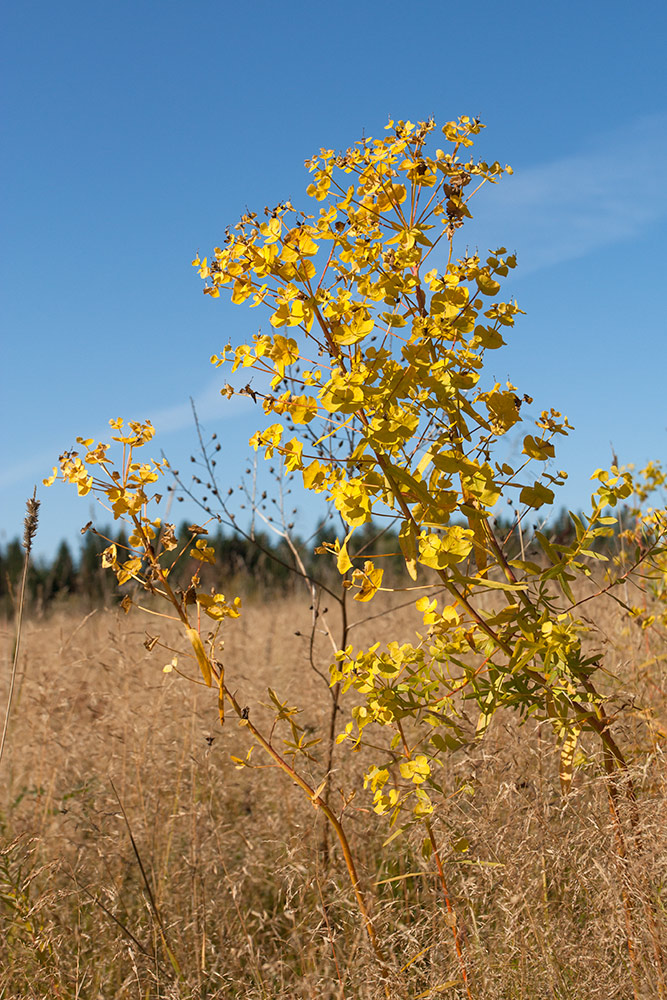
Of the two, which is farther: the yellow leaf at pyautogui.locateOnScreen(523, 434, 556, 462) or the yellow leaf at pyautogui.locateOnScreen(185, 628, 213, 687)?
the yellow leaf at pyautogui.locateOnScreen(523, 434, 556, 462)

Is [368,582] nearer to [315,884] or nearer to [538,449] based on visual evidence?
[538,449]

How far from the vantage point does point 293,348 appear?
1323mm

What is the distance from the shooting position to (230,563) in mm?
10023

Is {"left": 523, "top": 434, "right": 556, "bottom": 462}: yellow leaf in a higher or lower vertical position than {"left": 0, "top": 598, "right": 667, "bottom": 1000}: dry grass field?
higher

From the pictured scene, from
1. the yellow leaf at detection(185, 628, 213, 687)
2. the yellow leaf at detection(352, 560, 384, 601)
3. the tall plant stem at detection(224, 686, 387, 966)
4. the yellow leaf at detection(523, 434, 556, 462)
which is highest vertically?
the yellow leaf at detection(523, 434, 556, 462)

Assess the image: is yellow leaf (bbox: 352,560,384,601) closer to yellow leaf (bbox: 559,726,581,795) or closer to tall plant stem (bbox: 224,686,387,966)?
tall plant stem (bbox: 224,686,387,966)

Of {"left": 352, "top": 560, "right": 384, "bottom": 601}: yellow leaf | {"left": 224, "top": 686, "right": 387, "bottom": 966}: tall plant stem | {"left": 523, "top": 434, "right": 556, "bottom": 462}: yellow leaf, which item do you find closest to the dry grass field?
{"left": 224, "top": 686, "right": 387, "bottom": 966}: tall plant stem

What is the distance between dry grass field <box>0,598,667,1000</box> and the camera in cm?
154

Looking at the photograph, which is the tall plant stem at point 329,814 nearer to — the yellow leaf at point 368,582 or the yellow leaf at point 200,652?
the yellow leaf at point 200,652

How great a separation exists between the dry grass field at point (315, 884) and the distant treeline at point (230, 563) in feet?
2.01

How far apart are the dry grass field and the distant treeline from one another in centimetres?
61

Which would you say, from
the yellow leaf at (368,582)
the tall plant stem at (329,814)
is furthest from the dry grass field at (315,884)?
the yellow leaf at (368,582)

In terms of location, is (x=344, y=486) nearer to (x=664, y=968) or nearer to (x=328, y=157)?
(x=328, y=157)

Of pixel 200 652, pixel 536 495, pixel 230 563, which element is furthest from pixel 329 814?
pixel 230 563
